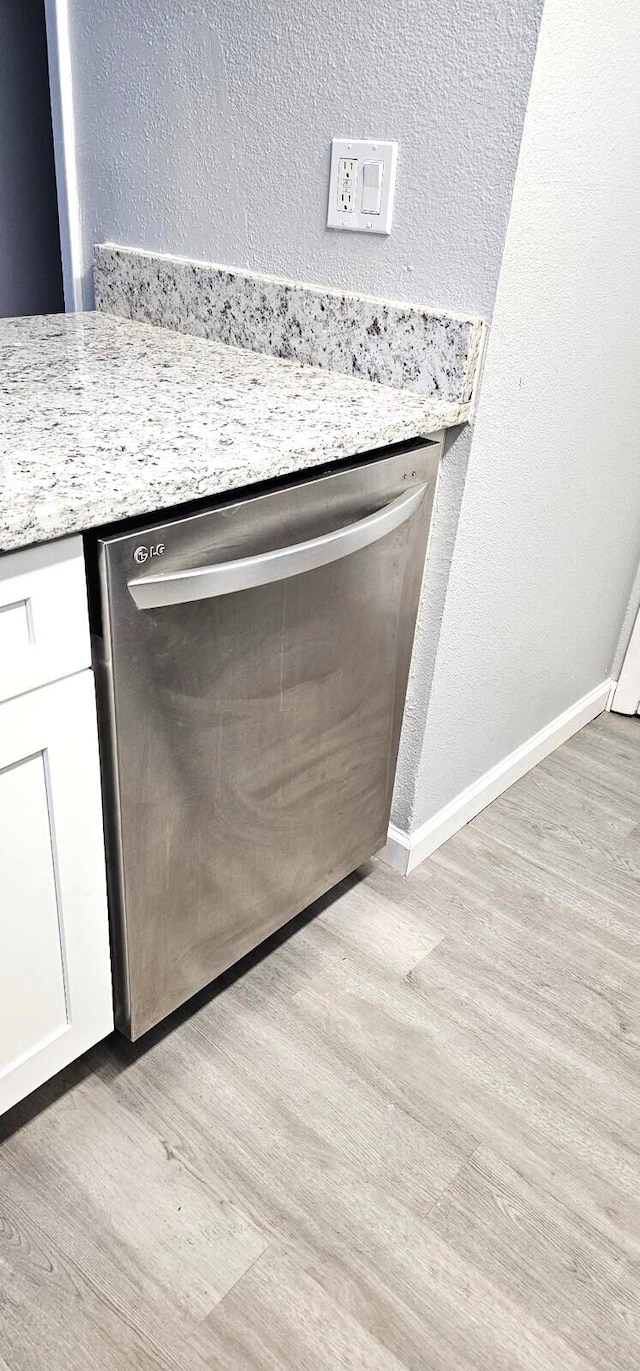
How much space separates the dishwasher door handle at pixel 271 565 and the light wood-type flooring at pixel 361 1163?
2.38 feet

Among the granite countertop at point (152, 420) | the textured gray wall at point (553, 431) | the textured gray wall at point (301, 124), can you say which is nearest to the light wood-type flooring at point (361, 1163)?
the textured gray wall at point (553, 431)

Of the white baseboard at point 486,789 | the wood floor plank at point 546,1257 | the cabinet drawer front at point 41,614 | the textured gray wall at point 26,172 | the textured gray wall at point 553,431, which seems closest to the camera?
the cabinet drawer front at point 41,614

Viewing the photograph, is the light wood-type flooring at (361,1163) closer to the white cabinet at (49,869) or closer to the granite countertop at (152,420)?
the white cabinet at (49,869)

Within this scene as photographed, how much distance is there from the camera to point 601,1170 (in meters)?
1.23

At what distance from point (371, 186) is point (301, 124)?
16 cm

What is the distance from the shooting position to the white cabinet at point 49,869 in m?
0.90

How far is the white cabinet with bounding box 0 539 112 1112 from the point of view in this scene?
897mm

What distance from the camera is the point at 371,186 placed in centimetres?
124

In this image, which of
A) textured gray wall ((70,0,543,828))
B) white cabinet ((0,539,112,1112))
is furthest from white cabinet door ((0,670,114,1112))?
textured gray wall ((70,0,543,828))

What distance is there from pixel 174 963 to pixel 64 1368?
0.45 meters

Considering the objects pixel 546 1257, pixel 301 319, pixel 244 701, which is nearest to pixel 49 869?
pixel 244 701

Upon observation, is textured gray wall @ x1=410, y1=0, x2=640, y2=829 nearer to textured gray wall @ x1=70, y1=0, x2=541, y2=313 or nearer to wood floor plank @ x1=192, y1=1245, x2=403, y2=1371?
textured gray wall @ x1=70, y1=0, x2=541, y2=313

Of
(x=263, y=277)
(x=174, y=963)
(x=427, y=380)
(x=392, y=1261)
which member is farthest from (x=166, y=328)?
(x=392, y=1261)

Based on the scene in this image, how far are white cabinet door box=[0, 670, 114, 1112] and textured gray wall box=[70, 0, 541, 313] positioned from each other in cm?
78
